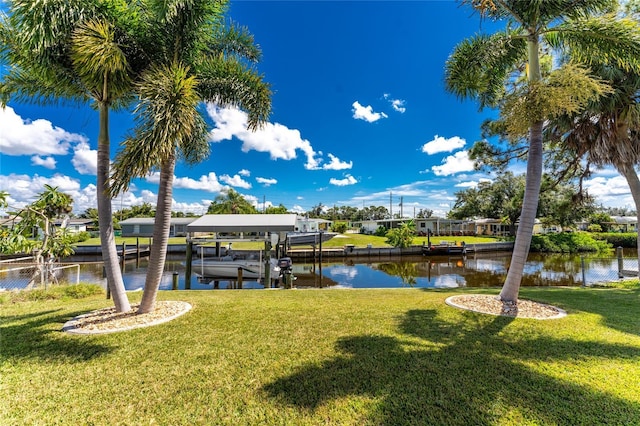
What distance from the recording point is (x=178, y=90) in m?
4.59

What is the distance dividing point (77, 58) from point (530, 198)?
8550 mm

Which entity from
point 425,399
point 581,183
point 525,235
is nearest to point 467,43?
point 525,235

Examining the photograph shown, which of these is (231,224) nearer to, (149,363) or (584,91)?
(149,363)

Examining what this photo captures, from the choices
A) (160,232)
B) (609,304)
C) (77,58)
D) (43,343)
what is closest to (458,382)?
(160,232)

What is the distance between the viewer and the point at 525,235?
576 centimetres

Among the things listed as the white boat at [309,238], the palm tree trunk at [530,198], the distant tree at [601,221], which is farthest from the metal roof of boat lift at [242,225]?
the distant tree at [601,221]

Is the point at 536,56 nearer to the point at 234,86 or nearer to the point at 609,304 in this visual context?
the point at 609,304

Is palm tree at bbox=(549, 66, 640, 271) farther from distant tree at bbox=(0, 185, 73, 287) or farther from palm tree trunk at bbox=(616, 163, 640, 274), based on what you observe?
distant tree at bbox=(0, 185, 73, 287)

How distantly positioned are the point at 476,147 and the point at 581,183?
4219mm

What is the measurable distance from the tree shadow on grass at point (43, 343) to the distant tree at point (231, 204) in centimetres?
4429

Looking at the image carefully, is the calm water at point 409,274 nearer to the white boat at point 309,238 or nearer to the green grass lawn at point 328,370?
the white boat at point 309,238

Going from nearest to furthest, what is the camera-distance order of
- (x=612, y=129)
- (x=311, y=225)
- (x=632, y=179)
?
1. (x=612, y=129)
2. (x=632, y=179)
3. (x=311, y=225)

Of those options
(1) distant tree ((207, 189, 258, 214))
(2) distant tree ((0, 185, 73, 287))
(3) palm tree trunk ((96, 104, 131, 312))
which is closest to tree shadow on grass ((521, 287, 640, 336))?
(3) palm tree trunk ((96, 104, 131, 312))

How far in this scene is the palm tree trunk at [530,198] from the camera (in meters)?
5.73
